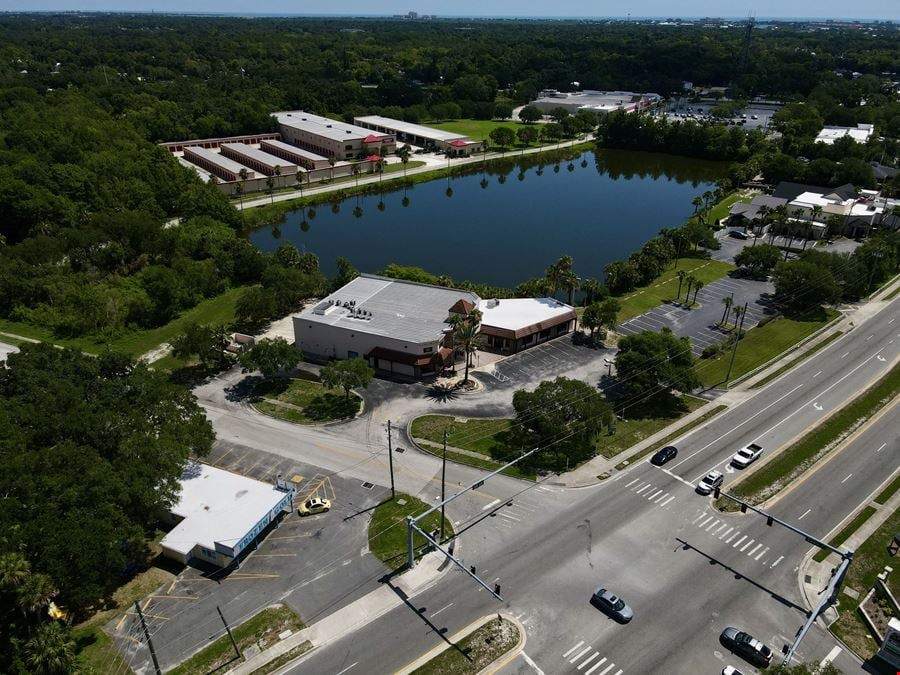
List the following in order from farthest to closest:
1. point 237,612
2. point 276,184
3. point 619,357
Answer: point 276,184 → point 619,357 → point 237,612

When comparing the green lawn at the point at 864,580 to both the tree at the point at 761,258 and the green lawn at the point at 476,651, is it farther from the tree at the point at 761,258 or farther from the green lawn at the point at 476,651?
the tree at the point at 761,258

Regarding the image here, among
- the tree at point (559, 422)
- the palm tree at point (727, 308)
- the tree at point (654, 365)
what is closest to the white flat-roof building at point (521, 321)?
the tree at point (654, 365)

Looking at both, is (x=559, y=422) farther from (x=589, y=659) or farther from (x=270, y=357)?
(x=270, y=357)

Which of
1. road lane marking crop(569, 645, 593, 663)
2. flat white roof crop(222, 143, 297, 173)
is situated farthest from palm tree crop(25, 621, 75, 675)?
flat white roof crop(222, 143, 297, 173)

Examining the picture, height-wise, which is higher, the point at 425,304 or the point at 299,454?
the point at 425,304

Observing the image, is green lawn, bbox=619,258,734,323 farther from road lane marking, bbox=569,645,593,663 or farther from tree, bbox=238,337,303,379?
road lane marking, bbox=569,645,593,663

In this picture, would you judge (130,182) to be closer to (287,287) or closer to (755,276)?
(287,287)

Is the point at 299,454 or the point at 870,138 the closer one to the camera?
the point at 299,454

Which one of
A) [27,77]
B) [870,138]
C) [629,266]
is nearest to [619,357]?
[629,266]
